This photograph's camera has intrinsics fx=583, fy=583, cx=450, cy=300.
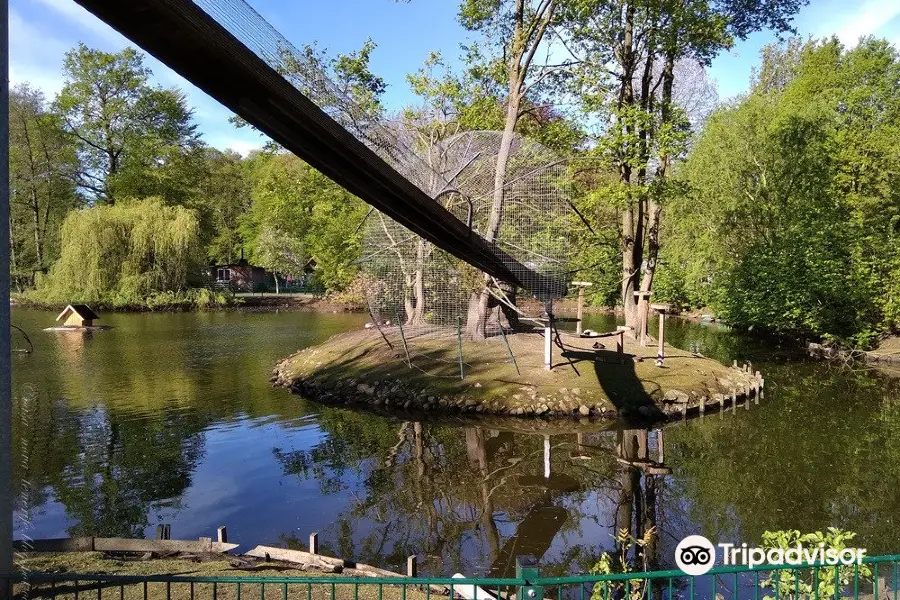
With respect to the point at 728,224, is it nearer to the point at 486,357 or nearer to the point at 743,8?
the point at 743,8

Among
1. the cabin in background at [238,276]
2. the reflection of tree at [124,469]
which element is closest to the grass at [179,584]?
the reflection of tree at [124,469]

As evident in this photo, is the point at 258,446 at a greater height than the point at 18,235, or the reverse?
the point at 18,235

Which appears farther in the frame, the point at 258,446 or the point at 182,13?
the point at 258,446

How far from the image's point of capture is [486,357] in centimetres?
Result: 1345

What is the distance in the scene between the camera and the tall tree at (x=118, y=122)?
32.5m

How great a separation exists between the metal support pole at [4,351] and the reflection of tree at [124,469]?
381 cm

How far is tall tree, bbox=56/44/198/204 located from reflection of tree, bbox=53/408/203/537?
91.0ft

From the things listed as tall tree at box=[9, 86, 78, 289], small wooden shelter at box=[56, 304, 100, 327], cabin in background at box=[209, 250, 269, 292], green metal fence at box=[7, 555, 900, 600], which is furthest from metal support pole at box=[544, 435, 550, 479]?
cabin in background at box=[209, 250, 269, 292]

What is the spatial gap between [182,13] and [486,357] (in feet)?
37.4

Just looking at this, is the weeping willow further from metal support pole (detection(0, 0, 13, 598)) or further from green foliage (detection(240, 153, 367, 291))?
metal support pole (detection(0, 0, 13, 598))

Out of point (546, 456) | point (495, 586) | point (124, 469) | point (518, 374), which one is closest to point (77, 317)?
point (124, 469)

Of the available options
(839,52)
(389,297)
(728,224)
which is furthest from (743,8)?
(839,52)

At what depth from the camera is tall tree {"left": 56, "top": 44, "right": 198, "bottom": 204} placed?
107 feet

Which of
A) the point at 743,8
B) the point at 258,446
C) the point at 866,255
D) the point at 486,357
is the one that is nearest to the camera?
the point at 258,446
